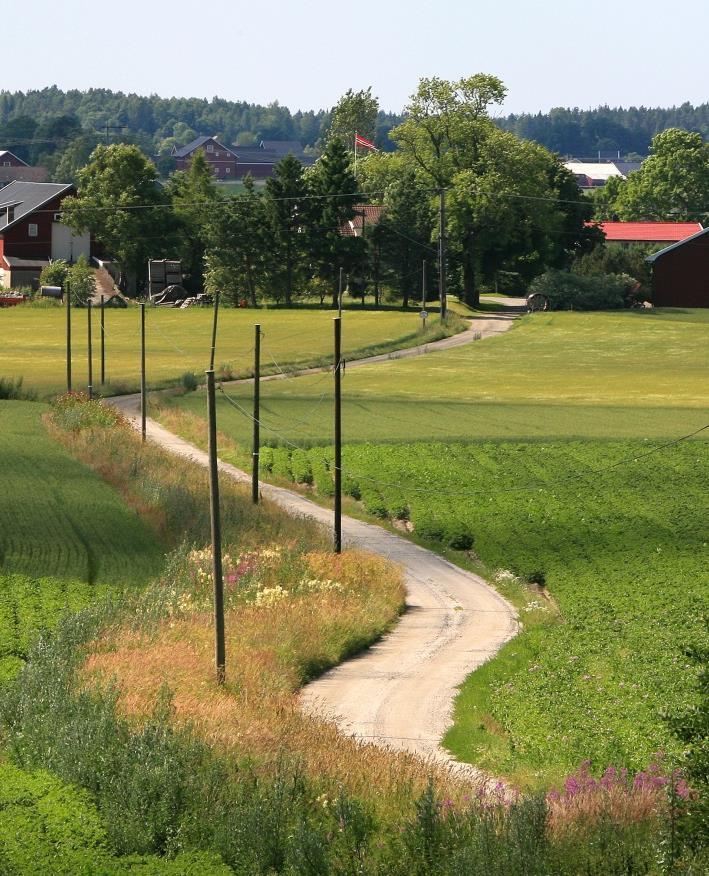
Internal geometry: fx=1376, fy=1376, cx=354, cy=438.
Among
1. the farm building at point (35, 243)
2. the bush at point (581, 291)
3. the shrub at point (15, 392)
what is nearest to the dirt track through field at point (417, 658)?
the shrub at point (15, 392)

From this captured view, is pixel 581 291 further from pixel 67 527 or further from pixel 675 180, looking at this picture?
pixel 67 527

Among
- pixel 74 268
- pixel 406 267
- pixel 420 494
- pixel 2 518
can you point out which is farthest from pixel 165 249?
pixel 2 518

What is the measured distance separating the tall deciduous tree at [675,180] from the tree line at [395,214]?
38159 mm

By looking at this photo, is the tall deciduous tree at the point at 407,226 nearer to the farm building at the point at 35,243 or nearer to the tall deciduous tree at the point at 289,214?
the tall deciduous tree at the point at 289,214

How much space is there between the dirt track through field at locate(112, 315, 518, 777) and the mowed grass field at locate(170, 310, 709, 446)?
18.9 m

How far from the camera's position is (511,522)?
145ft

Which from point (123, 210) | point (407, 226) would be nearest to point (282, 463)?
point (407, 226)

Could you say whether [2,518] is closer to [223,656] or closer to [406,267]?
[223,656]

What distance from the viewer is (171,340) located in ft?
353

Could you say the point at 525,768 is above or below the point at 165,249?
below

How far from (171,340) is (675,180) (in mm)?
85386

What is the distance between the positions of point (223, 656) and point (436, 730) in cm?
436

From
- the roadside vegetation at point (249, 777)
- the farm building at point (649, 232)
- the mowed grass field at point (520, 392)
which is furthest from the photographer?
the farm building at point (649, 232)

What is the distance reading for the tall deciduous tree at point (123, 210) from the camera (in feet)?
438
